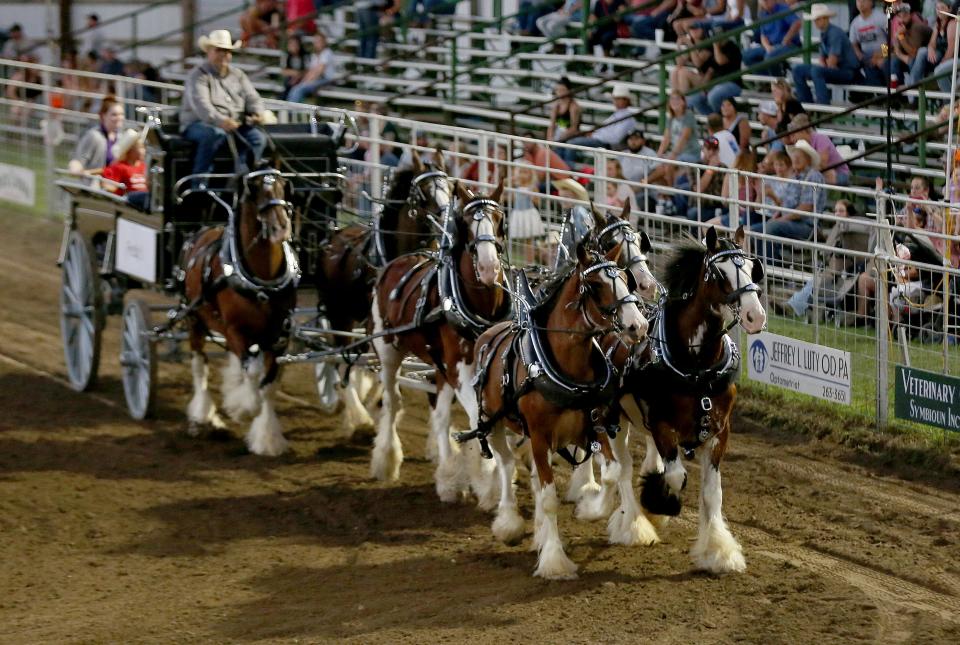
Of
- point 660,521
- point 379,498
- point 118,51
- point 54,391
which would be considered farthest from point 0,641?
point 118,51

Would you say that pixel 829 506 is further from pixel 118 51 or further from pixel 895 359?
pixel 118 51

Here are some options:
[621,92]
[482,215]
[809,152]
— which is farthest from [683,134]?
[482,215]

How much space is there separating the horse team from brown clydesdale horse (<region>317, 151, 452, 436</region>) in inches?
0.8

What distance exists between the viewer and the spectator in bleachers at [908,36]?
1453 cm

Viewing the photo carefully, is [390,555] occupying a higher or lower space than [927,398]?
lower

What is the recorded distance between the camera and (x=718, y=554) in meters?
8.46

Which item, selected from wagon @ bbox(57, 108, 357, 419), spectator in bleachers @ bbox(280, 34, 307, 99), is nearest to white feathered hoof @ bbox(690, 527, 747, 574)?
wagon @ bbox(57, 108, 357, 419)

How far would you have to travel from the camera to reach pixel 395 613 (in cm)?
808

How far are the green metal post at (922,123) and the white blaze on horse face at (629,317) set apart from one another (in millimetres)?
6161

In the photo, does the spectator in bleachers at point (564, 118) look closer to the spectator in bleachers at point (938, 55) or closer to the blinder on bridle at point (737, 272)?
the spectator in bleachers at point (938, 55)

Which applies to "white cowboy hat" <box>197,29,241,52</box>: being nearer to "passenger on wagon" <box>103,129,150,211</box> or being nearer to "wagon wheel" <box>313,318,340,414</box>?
"passenger on wagon" <box>103,129,150,211</box>

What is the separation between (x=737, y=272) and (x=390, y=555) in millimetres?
2615

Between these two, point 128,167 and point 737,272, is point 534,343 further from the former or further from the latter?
point 128,167

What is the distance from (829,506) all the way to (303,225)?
15.9 feet
